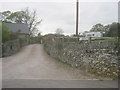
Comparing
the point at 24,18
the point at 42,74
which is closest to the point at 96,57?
the point at 42,74

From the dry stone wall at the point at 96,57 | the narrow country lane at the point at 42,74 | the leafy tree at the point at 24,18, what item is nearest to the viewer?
the narrow country lane at the point at 42,74

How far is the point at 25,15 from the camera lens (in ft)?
113

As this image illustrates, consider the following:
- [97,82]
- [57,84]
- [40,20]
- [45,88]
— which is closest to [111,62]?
[97,82]

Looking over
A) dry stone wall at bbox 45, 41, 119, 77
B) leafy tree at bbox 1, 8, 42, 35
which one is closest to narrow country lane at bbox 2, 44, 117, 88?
dry stone wall at bbox 45, 41, 119, 77

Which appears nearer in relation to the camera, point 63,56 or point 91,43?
point 91,43

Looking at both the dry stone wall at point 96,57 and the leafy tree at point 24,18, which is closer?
the dry stone wall at point 96,57

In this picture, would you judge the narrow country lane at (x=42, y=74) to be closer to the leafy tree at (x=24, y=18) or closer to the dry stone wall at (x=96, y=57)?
the dry stone wall at (x=96, y=57)

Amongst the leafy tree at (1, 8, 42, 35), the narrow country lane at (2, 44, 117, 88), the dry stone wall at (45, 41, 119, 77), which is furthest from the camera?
the leafy tree at (1, 8, 42, 35)

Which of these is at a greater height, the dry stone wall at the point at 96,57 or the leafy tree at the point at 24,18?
the leafy tree at the point at 24,18

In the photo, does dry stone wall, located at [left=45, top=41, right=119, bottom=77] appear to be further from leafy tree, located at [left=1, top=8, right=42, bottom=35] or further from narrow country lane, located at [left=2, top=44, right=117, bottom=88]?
leafy tree, located at [left=1, top=8, right=42, bottom=35]

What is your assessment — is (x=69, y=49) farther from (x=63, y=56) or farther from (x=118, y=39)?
(x=118, y=39)


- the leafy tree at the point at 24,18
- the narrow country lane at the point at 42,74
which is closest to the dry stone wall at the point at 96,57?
the narrow country lane at the point at 42,74

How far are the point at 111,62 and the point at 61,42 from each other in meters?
5.20

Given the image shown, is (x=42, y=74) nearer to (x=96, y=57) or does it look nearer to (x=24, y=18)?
(x=96, y=57)
